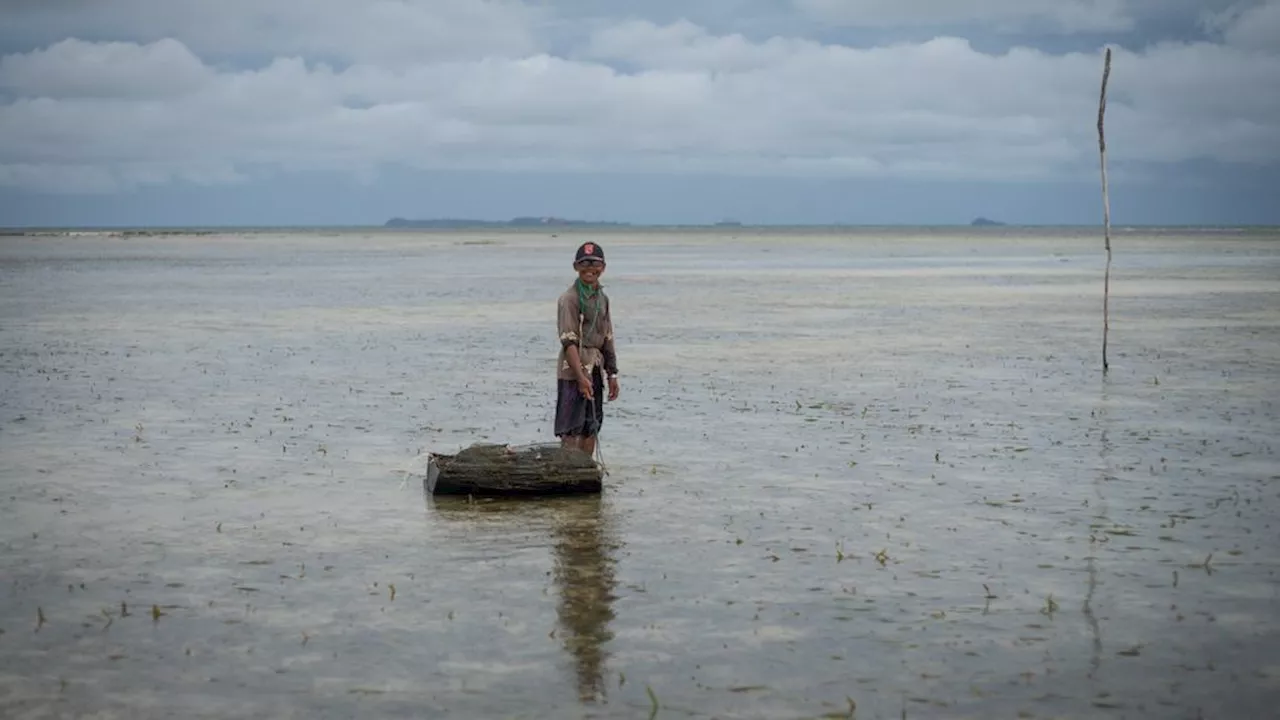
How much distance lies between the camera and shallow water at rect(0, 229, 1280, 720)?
273 inches

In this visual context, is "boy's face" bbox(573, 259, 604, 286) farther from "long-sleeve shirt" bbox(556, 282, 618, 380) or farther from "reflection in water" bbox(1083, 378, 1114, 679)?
"reflection in water" bbox(1083, 378, 1114, 679)

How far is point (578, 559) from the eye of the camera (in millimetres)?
9383

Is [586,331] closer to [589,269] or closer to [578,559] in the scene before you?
[589,269]

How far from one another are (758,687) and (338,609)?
2823mm

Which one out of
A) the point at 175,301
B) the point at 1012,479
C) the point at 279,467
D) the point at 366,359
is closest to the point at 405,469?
the point at 279,467

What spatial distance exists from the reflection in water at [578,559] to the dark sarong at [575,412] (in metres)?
0.82

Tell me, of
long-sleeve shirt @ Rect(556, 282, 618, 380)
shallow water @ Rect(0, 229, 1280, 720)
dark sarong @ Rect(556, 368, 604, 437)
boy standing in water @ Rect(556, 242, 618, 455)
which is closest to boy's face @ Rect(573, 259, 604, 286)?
boy standing in water @ Rect(556, 242, 618, 455)

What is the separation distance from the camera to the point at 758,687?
22.4 ft

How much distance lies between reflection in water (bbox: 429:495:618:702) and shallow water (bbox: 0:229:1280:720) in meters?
0.04

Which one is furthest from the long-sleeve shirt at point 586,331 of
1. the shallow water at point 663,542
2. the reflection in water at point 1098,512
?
the reflection in water at point 1098,512

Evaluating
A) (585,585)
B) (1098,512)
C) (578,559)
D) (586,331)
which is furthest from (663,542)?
(1098,512)

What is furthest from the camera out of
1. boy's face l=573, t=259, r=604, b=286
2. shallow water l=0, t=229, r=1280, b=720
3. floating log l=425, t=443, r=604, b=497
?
boy's face l=573, t=259, r=604, b=286

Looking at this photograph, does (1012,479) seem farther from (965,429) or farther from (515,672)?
(515,672)

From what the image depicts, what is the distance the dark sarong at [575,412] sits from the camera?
12.1m
